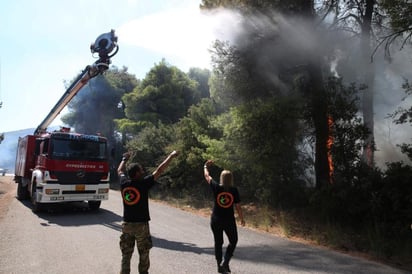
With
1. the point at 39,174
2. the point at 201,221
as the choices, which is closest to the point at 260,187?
the point at 201,221

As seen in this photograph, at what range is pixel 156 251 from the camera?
7.10 meters

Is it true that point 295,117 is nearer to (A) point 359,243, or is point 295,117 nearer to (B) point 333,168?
(B) point 333,168

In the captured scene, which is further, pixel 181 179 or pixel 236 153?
pixel 181 179

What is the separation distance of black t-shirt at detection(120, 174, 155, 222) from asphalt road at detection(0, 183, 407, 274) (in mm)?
1661

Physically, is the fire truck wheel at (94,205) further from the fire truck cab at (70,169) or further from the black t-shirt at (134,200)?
the black t-shirt at (134,200)

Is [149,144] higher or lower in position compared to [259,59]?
lower

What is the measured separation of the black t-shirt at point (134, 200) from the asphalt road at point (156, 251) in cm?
166

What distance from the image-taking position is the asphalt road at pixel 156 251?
19.7ft

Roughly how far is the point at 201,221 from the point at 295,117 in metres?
4.73

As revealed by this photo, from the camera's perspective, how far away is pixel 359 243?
8.60m

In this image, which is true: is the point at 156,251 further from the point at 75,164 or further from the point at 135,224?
the point at 75,164

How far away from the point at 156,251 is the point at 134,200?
2.92m

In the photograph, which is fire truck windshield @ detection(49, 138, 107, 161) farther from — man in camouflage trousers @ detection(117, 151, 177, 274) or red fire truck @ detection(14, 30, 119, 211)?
man in camouflage trousers @ detection(117, 151, 177, 274)

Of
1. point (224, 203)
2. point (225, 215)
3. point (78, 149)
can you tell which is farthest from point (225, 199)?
point (78, 149)
